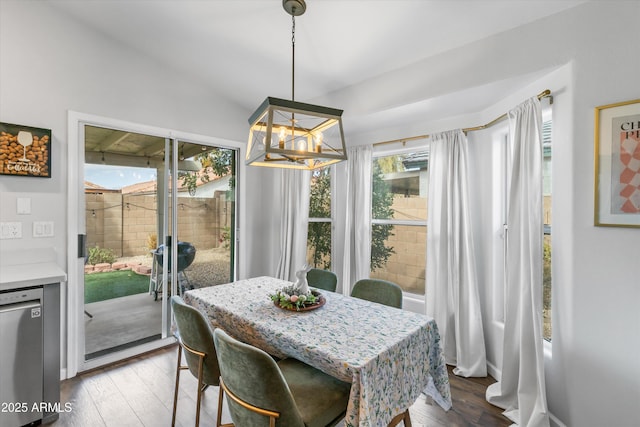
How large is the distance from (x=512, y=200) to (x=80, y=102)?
3572 millimetres

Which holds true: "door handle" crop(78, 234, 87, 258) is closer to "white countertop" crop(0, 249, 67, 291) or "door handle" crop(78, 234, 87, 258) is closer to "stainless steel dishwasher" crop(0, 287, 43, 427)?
"white countertop" crop(0, 249, 67, 291)

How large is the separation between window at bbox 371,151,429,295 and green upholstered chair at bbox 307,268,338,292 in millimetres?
923

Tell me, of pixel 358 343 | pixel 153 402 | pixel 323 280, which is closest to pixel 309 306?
pixel 358 343

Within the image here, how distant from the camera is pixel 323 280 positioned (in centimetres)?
279

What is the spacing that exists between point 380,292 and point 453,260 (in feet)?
2.74

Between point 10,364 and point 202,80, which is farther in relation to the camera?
point 202,80

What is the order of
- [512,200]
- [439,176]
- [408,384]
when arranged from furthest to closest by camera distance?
[439,176], [512,200], [408,384]

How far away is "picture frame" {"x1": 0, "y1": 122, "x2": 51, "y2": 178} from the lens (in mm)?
2211

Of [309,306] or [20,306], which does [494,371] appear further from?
[20,306]

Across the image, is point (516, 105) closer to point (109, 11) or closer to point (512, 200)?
point (512, 200)

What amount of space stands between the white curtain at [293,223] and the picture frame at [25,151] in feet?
7.29

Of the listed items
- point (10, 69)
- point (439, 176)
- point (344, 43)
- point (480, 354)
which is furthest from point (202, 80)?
point (480, 354)

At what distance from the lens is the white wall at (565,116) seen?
1568mm

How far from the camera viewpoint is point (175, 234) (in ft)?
10.6
